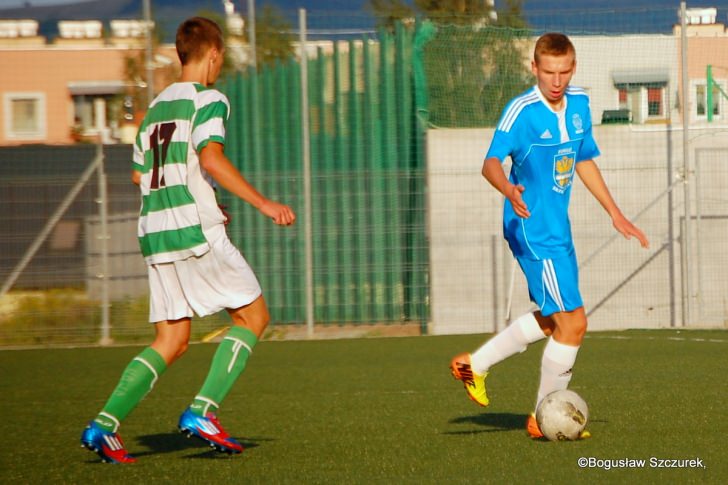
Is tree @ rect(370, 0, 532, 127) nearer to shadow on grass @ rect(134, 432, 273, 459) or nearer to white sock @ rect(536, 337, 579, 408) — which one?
shadow on grass @ rect(134, 432, 273, 459)

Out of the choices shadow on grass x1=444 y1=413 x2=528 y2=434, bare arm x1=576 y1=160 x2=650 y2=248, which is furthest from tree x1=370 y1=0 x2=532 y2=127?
bare arm x1=576 y1=160 x2=650 y2=248

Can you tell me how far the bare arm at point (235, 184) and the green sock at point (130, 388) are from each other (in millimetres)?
843

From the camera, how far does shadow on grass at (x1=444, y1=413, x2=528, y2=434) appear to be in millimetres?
6418

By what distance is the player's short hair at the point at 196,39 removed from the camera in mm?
5688

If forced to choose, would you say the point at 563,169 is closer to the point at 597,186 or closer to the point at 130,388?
the point at 597,186

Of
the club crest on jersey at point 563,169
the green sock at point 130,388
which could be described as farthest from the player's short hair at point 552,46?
the green sock at point 130,388

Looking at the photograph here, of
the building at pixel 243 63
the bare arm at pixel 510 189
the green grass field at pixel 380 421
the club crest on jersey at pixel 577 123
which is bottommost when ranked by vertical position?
the green grass field at pixel 380 421

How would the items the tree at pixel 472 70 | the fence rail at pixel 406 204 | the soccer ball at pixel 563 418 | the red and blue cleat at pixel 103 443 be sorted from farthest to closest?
the tree at pixel 472 70 → the fence rail at pixel 406 204 → the soccer ball at pixel 563 418 → the red and blue cleat at pixel 103 443

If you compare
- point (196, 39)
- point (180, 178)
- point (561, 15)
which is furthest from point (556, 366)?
point (561, 15)

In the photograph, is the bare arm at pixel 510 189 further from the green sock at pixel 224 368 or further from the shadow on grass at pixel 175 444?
the shadow on grass at pixel 175 444

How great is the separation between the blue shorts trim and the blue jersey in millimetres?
44

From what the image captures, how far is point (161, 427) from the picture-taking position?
7.07 metres

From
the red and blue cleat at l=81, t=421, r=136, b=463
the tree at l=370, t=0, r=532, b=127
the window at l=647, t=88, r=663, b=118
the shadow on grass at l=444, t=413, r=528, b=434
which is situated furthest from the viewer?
the window at l=647, t=88, r=663, b=118

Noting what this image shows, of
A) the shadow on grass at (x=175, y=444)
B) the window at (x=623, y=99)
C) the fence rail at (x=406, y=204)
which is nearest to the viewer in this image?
the shadow on grass at (x=175, y=444)
